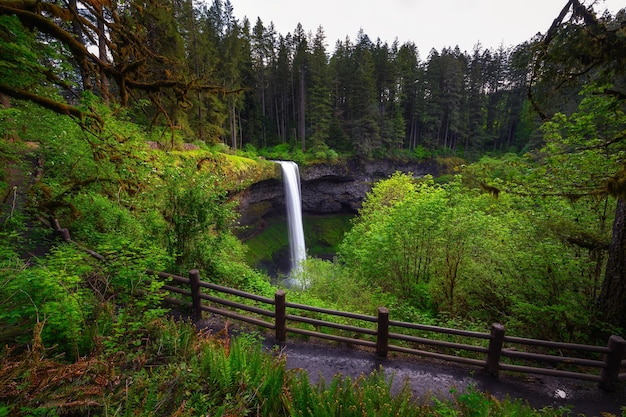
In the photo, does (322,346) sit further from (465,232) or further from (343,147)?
(343,147)

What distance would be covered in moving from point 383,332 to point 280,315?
210 cm

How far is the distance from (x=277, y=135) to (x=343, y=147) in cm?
1082

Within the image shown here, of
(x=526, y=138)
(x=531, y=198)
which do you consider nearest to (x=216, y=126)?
(x=531, y=198)

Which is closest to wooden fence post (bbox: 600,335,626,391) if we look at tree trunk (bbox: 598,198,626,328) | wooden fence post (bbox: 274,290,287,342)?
tree trunk (bbox: 598,198,626,328)

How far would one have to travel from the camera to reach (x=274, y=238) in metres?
30.8

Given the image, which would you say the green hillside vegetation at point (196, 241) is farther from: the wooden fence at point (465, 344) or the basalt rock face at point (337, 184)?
the basalt rock face at point (337, 184)

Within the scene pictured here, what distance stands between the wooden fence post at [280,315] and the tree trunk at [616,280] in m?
6.39

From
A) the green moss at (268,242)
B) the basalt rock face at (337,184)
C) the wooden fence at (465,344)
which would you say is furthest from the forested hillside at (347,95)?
the wooden fence at (465,344)

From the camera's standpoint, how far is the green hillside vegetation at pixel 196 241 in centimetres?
329

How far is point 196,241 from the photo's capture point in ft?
24.2

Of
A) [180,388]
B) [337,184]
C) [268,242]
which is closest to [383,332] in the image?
[180,388]

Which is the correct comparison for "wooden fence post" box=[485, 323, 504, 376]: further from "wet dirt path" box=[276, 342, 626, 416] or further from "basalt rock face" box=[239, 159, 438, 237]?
"basalt rock face" box=[239, 159, 438, 237]

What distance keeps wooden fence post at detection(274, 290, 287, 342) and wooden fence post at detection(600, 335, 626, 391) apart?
5.70 metres

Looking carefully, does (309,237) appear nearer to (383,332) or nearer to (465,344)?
(465,344)
